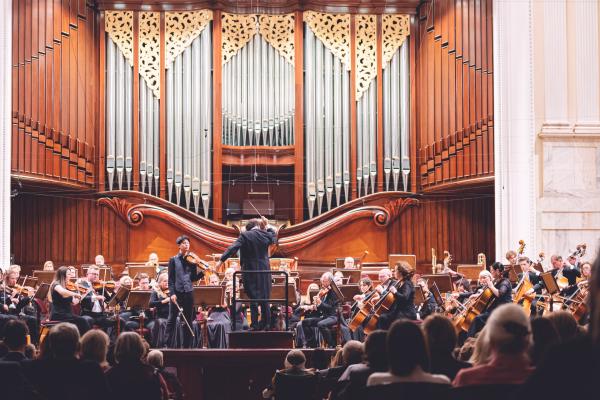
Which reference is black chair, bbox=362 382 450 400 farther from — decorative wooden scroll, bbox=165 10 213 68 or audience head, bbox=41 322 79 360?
decorative wooden scroll, bbox=165 10 213 68

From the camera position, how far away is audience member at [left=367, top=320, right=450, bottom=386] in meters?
3.69

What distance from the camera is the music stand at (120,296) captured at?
9612 millimetres

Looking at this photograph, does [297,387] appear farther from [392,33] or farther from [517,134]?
[392,33]

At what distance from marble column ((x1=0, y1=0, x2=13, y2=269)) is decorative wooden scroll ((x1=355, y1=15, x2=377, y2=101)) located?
6240 mm

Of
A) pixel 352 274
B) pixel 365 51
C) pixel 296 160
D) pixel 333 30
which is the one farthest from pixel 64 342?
pixel 333 30

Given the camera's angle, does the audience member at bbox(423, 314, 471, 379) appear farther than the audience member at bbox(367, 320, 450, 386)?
Yes

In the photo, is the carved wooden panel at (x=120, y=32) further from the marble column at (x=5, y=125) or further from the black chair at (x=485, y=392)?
the black chair at (x=485, y=392)

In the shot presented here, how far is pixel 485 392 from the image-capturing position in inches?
140

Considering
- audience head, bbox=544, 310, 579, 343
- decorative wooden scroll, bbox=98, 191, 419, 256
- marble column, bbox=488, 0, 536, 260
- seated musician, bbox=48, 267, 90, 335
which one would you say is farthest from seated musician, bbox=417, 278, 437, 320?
audience head, bbox=544, 310, 579, 343

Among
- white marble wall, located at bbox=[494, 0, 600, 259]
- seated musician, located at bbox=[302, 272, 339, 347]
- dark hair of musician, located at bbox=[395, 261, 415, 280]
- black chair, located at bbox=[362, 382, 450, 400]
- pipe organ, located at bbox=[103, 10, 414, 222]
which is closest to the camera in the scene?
black chair, located at bbox=[362, 382, 450, 400]

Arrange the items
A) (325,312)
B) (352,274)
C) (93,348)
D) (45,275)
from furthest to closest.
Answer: (352,274) → (45,275) → (325,312) → (93,348)

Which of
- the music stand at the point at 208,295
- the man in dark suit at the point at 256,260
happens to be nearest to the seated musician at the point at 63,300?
the music stand at the point at 208,295

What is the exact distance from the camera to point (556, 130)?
1316cm

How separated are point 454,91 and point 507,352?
11927mm
